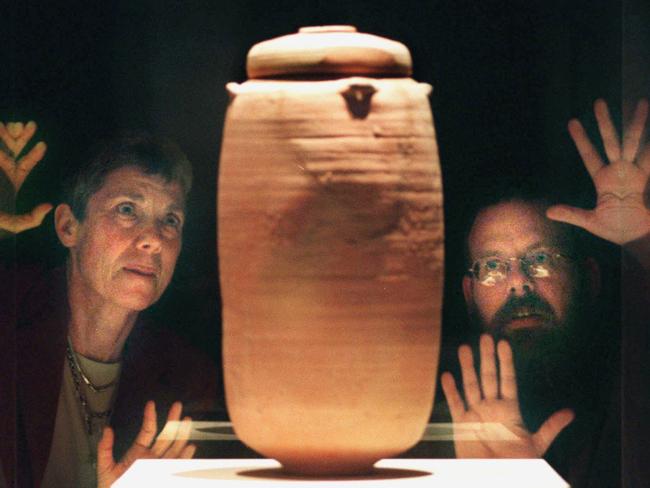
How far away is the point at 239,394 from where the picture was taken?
102 inches

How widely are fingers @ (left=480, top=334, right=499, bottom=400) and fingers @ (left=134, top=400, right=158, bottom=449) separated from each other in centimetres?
70

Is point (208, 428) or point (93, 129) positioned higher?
point (93, 129)

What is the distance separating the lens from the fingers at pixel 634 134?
3.10 meters

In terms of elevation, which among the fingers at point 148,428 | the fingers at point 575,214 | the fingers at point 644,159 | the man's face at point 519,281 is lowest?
the fingers at point 148,428

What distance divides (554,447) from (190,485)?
2.98 ft

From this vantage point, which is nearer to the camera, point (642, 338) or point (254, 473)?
point (254, 473)

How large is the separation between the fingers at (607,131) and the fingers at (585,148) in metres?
0.03

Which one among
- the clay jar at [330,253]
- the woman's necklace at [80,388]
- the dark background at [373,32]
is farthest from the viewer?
the woman's necklace at [80,388]

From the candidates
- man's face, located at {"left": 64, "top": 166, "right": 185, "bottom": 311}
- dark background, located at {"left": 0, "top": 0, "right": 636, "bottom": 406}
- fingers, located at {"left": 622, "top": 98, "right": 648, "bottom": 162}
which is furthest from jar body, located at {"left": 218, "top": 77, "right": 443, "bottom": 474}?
fingers, located at {"left": 622, "top": 98, "right": 648, "bottom": 162}

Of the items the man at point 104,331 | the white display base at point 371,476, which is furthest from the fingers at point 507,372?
the man at point 104,331

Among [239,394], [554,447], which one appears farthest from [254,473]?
[554,447]

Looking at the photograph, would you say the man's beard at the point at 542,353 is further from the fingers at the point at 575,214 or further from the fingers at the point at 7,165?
the fingers at the point at 7,165

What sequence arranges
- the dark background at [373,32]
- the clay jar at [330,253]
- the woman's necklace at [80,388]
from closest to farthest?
the clay jar at [330,253]
the dark background at [373,32]
the woman's necklace at [80,388]

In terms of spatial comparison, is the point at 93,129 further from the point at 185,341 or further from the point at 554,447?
the point at 554,447
